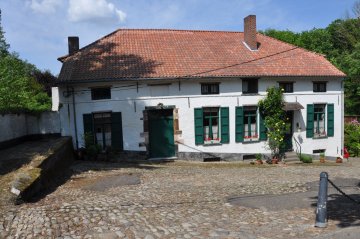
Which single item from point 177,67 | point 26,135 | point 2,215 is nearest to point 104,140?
point 26,135

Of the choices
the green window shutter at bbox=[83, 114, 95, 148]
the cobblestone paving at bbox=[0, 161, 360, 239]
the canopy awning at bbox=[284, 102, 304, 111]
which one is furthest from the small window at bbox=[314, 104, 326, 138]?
the green window shutter at bbox=[83, 114, 95, 148]

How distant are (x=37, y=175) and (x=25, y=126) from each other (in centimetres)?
907

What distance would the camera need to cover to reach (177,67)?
17.0 metres

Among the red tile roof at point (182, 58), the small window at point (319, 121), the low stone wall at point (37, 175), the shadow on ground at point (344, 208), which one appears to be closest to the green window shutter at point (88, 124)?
the red tile roof at point (182, 58)

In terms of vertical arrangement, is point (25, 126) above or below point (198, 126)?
above

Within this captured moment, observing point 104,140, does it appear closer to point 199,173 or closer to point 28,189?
point 199,173

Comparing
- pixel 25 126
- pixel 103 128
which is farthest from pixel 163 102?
pixel 25 126

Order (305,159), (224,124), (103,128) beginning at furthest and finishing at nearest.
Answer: (305,159), (224,124), (103,128)

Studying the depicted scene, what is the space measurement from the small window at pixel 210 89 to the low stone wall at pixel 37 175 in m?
7.79

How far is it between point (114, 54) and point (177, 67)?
11.5 feet

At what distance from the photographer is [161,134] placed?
54.8 feet

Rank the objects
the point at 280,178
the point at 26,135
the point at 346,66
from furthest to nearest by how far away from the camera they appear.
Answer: the point at 346,66 < the point at 26,135 < the point at 280,178

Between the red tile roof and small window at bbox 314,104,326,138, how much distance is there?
1881mm

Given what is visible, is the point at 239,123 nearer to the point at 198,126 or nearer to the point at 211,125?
the point at 211,125
